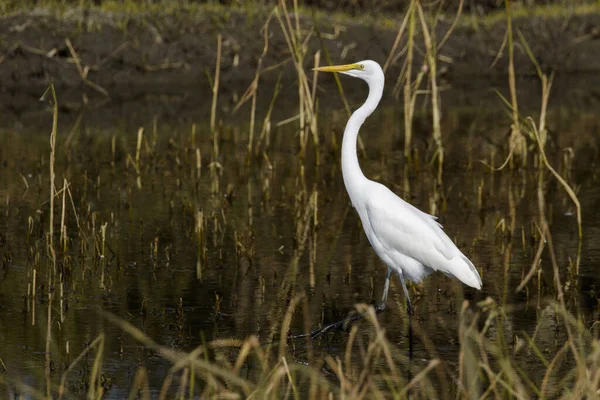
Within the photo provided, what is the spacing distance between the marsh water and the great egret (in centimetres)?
36

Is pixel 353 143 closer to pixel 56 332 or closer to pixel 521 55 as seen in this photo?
pixel 56 332

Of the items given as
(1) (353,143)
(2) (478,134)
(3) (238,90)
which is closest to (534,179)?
(2) (478,134)

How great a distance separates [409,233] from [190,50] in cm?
1403

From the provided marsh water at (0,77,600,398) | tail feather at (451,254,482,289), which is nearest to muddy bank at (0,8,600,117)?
marsh water at (0,77,600,398)

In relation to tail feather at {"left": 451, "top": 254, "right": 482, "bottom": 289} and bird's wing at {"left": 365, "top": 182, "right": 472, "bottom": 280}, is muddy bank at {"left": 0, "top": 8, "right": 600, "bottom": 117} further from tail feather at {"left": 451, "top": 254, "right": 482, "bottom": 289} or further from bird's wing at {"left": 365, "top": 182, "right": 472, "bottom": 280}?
tail feather at {"left": 451, "top": 254, "right": 482, "bottom": 289}

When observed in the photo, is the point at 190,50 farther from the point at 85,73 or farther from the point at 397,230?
the point at 397,230

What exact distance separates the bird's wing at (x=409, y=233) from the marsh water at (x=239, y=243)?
41cm

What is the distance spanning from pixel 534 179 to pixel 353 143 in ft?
15.4

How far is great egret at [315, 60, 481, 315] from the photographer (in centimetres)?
602

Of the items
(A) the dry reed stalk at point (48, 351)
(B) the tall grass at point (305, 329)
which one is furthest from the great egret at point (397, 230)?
(A) the dry reed stalk at point (48, 351)

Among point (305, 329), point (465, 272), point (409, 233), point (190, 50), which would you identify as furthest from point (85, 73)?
point (465, 272)

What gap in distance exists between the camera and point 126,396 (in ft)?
16.8

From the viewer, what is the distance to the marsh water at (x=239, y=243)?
20.1 feet

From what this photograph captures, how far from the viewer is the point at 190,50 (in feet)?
64.6
